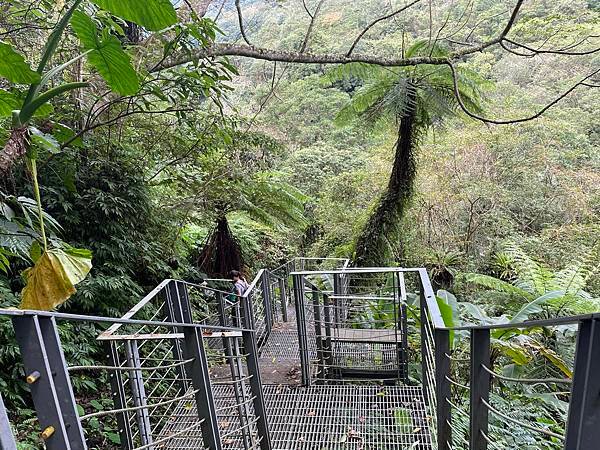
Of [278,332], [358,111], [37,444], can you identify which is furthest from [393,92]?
[37,444]

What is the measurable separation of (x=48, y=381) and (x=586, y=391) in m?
1.08

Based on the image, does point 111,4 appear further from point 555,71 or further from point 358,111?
point 555,71

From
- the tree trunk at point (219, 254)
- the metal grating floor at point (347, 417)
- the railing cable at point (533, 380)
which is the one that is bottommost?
the metal grating floor at point (347, 417)

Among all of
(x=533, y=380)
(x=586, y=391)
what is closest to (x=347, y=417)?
(x=533, y=380)

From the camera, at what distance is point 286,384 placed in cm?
402

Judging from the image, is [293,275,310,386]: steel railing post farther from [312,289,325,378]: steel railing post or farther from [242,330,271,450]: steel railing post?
[242,330,271,450]: steel railing post

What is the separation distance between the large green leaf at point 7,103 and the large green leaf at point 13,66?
0.46ft

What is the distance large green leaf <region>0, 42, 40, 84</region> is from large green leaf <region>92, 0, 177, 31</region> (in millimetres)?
398

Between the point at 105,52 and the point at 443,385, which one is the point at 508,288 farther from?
the point at 105,52

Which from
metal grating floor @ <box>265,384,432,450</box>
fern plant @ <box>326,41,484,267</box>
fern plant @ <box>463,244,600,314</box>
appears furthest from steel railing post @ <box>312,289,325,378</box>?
fern plant @ <box>326,41,484,267</box>

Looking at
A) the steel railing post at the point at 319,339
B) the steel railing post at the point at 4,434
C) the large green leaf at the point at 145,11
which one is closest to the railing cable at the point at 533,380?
the steel railing post at the point at 4,434

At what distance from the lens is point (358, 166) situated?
476 inches

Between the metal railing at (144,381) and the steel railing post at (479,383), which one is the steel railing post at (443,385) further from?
the metal railing at (144,381)

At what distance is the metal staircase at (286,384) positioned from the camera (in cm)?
89
